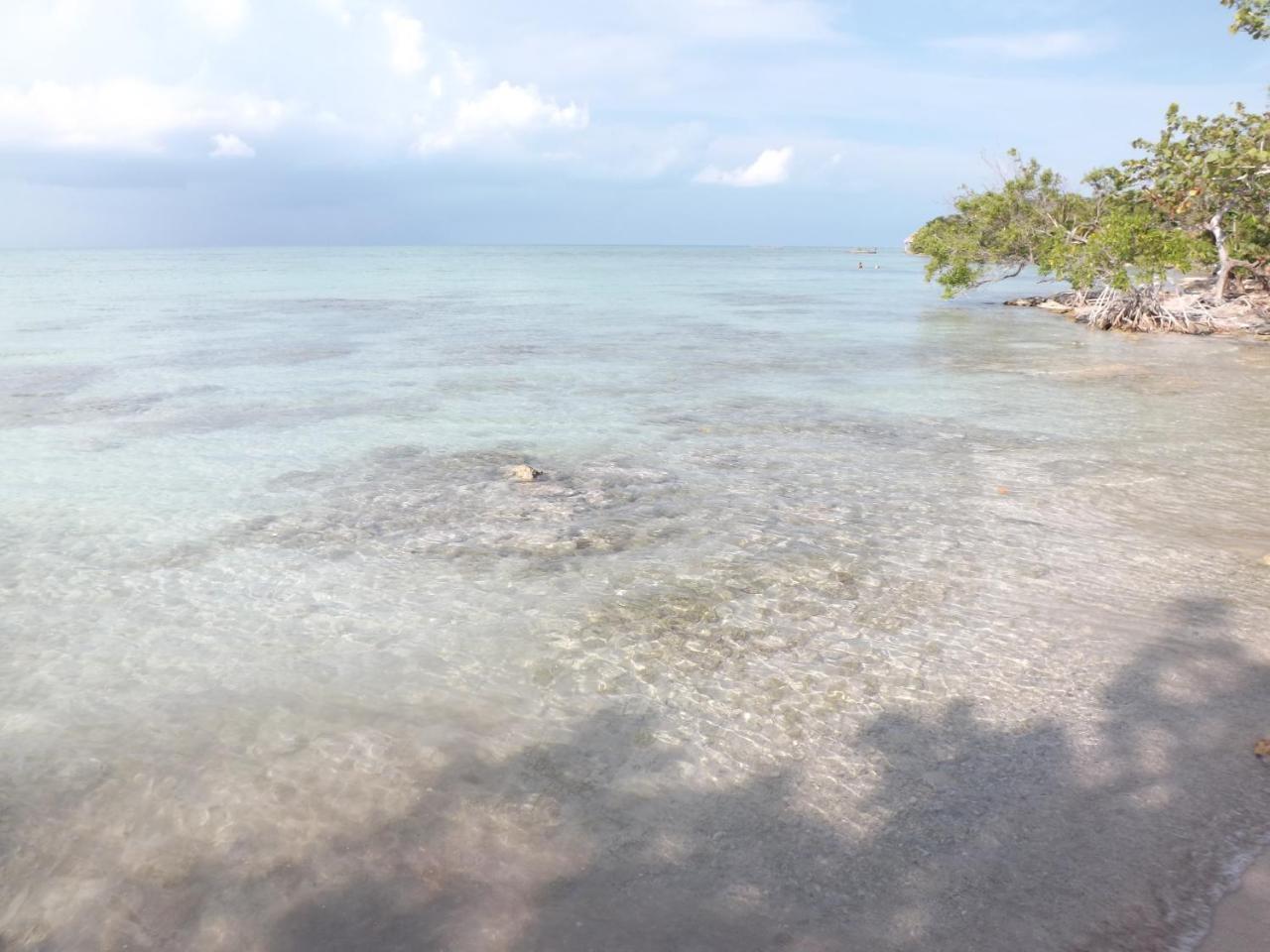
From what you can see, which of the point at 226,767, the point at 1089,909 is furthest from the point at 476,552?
the point at 1089,909

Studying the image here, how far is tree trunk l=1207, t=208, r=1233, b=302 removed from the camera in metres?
27.9

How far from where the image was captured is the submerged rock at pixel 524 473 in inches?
385

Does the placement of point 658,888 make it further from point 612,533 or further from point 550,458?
point 550,458

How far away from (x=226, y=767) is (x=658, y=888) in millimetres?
2325

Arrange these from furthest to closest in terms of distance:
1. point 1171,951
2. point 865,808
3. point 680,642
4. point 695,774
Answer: point 680,642, point 695,774, point 865,808, point 1171,951

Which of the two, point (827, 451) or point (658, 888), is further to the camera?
point (827, 451)

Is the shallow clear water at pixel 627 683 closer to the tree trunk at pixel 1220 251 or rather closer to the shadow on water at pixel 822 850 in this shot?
the shadow on water at pixel 822 850

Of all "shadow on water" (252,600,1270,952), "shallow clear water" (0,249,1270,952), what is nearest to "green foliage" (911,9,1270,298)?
"shallow clear water" (0,249,1270,952)

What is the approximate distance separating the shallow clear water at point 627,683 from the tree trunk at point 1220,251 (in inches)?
749

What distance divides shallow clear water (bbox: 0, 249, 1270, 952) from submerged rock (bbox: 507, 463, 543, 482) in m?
0.13

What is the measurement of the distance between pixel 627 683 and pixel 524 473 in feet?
15.5

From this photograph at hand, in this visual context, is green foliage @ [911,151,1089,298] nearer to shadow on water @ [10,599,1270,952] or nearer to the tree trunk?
the tree trunk

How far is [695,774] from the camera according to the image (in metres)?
4.53

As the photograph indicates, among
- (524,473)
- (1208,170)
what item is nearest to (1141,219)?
(1208,170)
